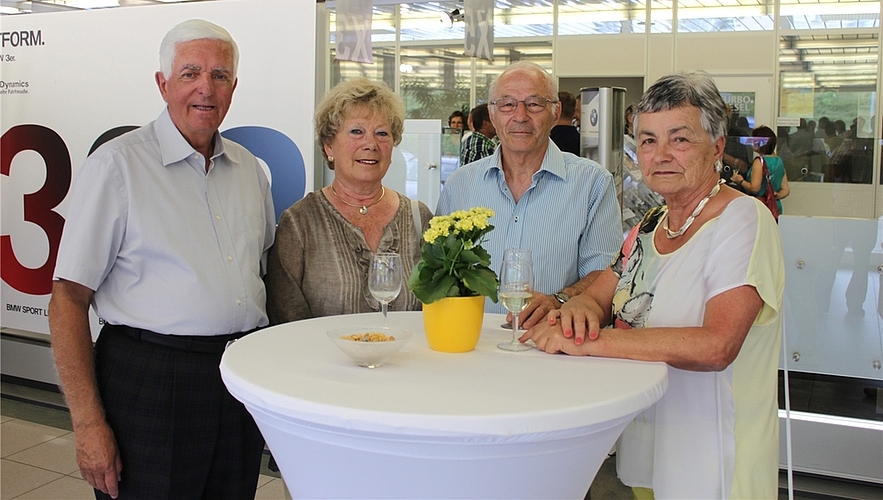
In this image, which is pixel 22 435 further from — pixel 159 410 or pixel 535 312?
pixel 535 312

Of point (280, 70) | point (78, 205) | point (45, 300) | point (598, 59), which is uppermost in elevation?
point (598, 59)

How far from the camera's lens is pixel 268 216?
2.60 metres

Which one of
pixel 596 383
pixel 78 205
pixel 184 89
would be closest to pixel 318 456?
pixel 596 383

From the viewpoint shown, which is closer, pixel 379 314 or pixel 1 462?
pixel 379 314

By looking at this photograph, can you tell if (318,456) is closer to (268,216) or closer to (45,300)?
(268,216)

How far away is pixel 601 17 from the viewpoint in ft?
35.1

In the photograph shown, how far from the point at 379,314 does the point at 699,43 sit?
8875 millimetres

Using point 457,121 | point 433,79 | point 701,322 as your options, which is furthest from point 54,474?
point 433,79

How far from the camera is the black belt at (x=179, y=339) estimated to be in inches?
87.4

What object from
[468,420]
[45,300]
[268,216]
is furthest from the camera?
[45,300]

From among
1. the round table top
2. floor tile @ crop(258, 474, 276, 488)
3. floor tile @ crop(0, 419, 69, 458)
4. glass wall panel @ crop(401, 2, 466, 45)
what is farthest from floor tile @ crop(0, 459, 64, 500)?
glass wall panel @ crop(401, 2, 466, 45)

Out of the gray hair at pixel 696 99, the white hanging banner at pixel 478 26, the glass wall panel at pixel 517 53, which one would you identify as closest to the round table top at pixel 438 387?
A: the gray hair at pixel 696 99

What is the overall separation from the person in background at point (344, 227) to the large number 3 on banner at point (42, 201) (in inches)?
109

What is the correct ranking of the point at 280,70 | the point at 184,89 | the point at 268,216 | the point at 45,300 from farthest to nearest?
the point at 45,300 < the point at 280,70 < the point at 268,216 < the point at 184,89
